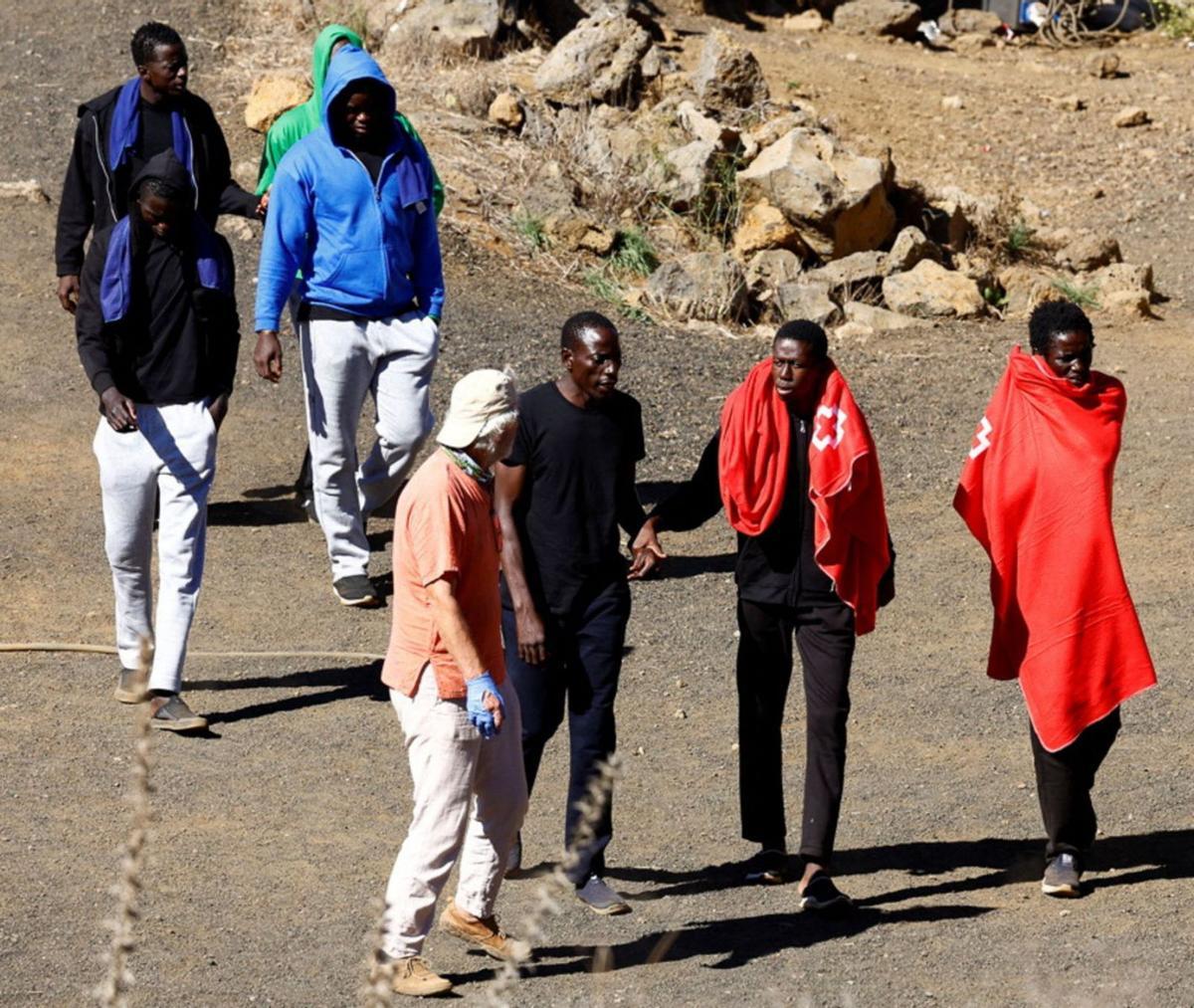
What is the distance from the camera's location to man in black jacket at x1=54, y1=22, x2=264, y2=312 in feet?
26.3

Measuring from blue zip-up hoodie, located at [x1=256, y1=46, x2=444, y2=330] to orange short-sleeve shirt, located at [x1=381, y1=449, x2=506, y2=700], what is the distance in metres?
3.02

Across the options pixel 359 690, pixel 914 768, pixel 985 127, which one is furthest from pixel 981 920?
pixel 985 127

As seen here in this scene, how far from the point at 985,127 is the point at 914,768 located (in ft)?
39.1

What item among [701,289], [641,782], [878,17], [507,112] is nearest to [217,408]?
[641,782]

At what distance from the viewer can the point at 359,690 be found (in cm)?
761

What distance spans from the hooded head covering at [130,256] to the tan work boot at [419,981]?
264cm

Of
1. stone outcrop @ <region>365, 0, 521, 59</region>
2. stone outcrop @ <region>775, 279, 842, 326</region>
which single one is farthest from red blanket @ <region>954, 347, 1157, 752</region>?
stone outcrop @ <region>365, 0, 521, 59</region>

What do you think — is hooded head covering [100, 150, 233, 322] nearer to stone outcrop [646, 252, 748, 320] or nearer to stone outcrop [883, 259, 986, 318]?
stone outcrop [646, 252, 748, 320]

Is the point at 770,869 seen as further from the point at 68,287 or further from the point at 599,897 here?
the point at 68,287

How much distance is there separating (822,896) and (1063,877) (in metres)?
0.74

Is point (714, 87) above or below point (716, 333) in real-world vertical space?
above

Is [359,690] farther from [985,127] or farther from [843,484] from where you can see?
[985,127]

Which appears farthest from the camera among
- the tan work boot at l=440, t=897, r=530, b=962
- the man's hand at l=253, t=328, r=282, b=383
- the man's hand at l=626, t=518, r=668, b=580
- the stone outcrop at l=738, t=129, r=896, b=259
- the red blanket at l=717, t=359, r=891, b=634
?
the stone outcrop at l=738, t=129, r=896, b=259

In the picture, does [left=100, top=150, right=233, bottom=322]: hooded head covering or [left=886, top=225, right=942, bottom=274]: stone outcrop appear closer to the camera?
[left=100, top=150, right=233, bottom=322]: hooded head covering
